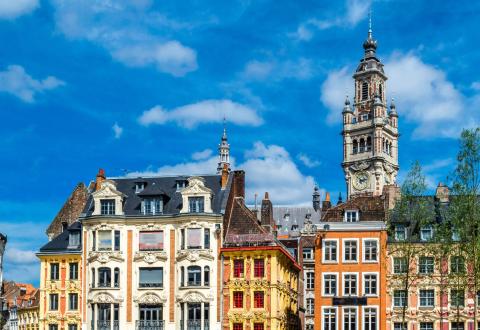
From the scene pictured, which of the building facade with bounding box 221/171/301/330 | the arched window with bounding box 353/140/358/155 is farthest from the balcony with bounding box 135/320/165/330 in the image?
the arched window with bounding box 353/140/358/155

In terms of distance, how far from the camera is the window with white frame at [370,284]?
7562 cm

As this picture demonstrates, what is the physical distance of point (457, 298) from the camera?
2771 inches

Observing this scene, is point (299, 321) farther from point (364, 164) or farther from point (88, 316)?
point (364, 164)

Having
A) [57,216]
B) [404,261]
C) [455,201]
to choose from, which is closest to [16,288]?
[57,216]

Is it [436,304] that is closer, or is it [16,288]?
[436,304]

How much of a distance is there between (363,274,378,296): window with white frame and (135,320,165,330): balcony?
1698 cm

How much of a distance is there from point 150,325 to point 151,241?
7.02 m

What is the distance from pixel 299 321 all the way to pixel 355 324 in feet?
49.0

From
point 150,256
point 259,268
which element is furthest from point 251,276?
point 150,256

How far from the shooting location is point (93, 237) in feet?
258

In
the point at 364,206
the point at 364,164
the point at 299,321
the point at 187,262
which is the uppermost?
the point at 364,164

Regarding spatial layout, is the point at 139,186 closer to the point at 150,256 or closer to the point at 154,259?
the point at 150,256

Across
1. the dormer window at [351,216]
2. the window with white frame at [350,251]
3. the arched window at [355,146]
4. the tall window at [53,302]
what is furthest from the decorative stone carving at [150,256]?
the arched window at [355,146]

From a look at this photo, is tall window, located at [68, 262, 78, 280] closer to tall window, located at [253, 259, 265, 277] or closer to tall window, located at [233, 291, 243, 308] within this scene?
tall window, located at [233, 291, 243, 308]
